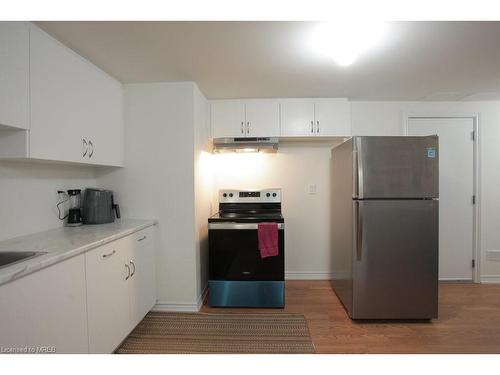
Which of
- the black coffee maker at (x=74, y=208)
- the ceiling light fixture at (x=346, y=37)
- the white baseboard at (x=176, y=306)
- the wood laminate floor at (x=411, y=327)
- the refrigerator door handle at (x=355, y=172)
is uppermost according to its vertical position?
the ceiling light fixture at (x=346, y=37)

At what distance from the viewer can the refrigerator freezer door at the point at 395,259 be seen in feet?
6.76

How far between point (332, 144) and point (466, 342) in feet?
7.00

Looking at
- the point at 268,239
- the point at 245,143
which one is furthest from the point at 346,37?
the point at 268,239

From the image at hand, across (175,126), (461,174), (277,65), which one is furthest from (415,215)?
(175,126)

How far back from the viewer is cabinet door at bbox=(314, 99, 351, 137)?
271 cm

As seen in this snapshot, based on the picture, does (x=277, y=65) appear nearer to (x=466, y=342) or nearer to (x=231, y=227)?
(x=231, y=227)

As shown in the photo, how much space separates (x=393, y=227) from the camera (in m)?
2.07

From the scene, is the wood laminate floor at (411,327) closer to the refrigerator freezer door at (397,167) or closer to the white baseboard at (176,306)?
the white baseboard at (176,306)

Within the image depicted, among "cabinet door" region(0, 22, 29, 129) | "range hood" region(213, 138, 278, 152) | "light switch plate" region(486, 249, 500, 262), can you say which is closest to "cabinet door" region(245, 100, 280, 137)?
"range hood" region(213, 138, 278, 152)

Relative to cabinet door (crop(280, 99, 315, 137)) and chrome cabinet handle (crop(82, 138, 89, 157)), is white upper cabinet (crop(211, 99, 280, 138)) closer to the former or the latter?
cabinet door (crop(280, 99, 315, 137))

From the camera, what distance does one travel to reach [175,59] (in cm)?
185

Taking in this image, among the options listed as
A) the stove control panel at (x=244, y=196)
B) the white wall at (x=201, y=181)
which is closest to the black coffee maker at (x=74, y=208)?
the white wall at (x=201, y=181)

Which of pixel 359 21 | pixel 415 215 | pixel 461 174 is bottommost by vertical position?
pixel 415 215

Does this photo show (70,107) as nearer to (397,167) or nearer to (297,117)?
(297,117)
